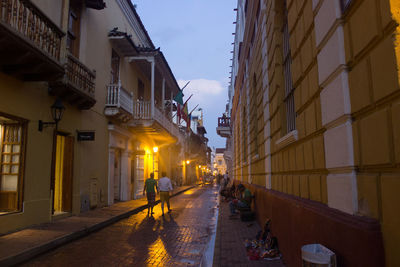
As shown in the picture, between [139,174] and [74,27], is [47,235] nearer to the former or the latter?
[74,27]

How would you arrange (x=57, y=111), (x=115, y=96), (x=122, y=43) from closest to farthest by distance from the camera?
(x=57, y=111), (x=115, y=96), (x=122, y=43)

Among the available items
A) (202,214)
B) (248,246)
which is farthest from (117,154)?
(248,246)

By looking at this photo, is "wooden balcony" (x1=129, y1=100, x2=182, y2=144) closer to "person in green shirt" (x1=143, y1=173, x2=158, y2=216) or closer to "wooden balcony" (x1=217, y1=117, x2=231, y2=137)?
"person in green shirt" (x1=143, y1=173, x2=158, y2=216)

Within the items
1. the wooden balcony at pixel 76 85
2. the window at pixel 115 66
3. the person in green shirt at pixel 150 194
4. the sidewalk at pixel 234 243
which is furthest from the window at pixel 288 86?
the window at pixel 115 66

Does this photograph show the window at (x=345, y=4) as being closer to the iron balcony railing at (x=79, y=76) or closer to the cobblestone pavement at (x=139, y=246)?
the cobblestone pavement at (x=139, y=246)

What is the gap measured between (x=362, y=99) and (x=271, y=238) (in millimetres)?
4118

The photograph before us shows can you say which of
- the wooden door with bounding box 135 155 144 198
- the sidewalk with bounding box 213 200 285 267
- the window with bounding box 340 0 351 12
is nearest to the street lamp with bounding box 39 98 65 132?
the sidewalk with bounding box 213 200 285 267

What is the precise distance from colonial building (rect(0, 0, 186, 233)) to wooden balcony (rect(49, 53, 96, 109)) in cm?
4

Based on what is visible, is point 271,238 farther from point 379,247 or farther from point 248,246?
point 379,247

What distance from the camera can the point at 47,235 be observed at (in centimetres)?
739

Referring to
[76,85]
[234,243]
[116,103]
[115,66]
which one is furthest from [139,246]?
[115,66]

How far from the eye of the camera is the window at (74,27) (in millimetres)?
11273

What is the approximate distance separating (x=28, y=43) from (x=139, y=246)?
206 inches

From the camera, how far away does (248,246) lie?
20.0 feet
